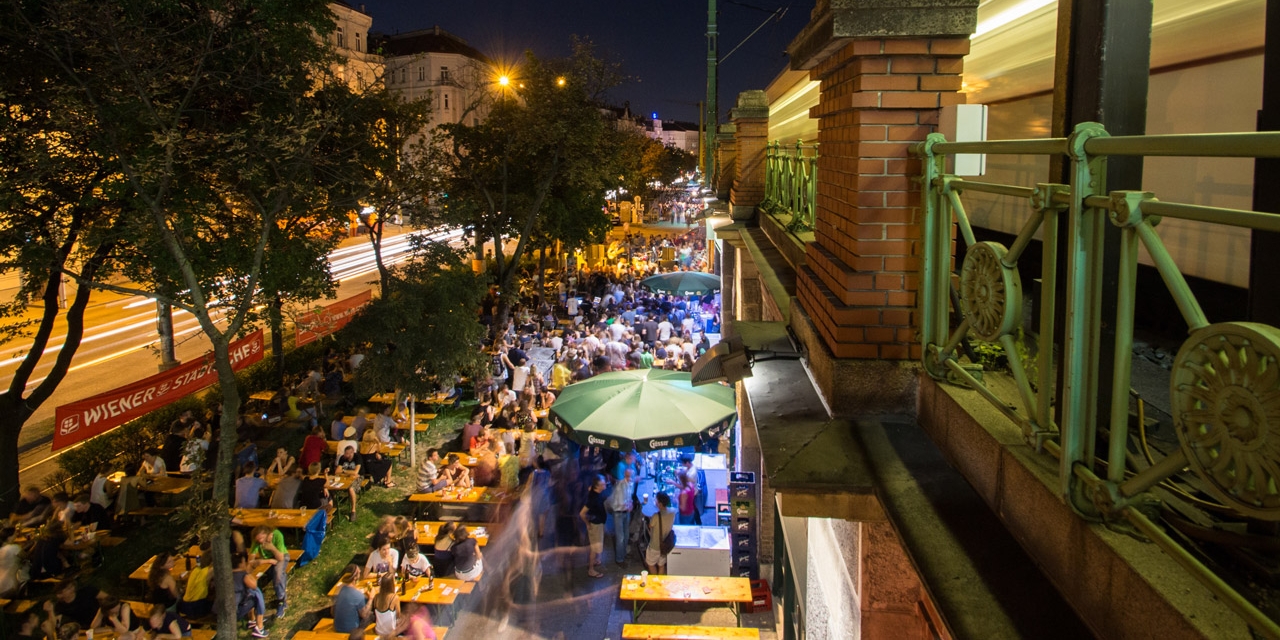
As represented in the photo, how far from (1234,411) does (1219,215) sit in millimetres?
357

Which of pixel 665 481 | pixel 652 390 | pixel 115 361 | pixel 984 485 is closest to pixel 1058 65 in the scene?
pixel 984 485

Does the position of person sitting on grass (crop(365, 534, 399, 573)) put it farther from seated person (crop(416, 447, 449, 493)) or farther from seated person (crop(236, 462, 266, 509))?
seated person (crop(236, 462, 266, 509))

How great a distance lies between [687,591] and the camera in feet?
29.0

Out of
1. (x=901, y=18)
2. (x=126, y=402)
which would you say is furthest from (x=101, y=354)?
(x=901, y=18)

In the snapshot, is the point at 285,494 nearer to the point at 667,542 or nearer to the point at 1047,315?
the point at 667,542

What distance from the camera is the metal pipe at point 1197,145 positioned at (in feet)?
4.58

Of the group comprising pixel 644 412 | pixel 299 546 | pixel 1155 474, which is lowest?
pixel 299 546

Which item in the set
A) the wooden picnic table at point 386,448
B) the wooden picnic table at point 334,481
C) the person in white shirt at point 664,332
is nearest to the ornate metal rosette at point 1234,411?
the wooden picnic table at point 334,481

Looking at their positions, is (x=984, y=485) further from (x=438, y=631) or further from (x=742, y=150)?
(x=742, y=150)

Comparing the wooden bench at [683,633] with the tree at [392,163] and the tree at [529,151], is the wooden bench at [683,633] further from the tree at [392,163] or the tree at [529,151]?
the tree at [529,151]

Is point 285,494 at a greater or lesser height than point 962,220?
lesser

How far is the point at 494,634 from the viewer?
8828 millimetres

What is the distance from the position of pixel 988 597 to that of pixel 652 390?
772 centimetres

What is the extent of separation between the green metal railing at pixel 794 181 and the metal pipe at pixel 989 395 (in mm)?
2530
